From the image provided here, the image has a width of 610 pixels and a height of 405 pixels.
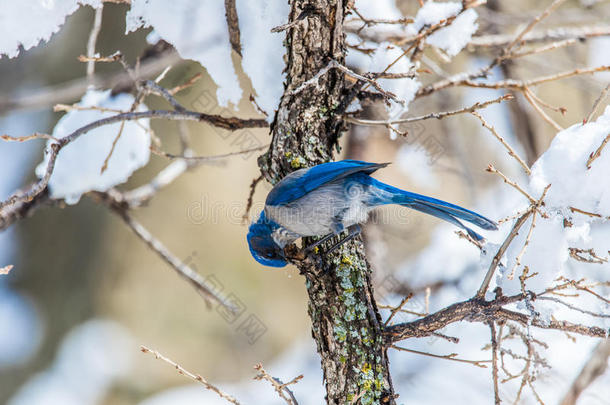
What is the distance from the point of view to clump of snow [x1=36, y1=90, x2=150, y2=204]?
323cm

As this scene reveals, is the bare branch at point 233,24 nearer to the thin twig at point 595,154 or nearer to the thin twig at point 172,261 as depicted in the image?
the thin twig at point 172,261

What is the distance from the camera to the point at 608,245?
194 inches

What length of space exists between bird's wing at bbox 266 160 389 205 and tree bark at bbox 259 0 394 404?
4cm

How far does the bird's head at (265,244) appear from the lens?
112 inches

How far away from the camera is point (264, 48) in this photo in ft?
8.57

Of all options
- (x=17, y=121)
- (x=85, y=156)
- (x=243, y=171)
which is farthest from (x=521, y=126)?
(x=17, y=121)

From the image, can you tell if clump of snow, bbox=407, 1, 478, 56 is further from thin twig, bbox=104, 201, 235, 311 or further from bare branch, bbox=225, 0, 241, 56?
thin twig, bbox=104, 201, 235, 311

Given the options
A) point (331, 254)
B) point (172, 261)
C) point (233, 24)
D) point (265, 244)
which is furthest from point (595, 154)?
point (172, 261)

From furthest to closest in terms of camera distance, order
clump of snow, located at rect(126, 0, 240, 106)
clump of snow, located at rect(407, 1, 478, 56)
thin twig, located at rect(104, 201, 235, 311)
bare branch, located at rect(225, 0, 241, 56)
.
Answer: thin twig, located at rect(104, 201, 235, 311), clump of snow, located at rect(407, 1, 478, 56), bare branch, located at rect(225, 0, 241, 56), clump of snow, located at rect(126, 0, 240, 106)

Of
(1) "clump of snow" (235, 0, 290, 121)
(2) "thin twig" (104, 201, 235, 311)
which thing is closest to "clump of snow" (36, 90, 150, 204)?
(2) "thin twig" (104, 201, 235, 311)

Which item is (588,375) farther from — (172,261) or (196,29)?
(196,29)

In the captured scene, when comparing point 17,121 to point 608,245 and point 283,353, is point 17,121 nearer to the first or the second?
point 283,353

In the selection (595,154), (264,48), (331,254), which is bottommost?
(331,254)

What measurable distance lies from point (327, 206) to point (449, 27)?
125 cm
